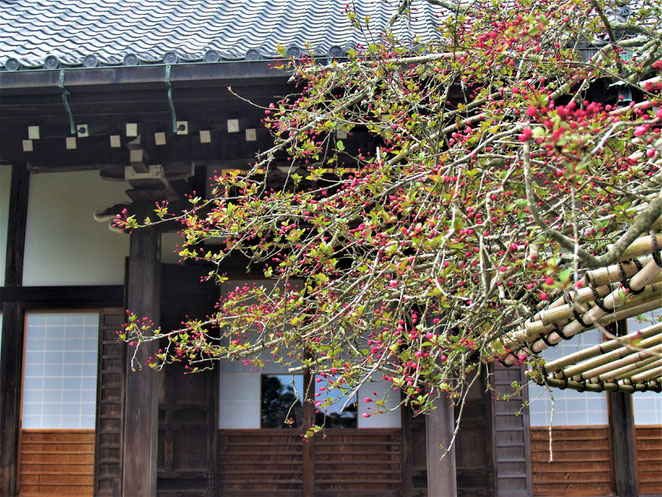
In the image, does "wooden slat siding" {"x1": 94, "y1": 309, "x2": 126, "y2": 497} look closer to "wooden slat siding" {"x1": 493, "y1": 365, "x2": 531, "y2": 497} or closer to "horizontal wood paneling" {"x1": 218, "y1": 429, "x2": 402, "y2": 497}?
"horizontal wood paneling" {"x1": 218, "y1": 429, "x2": 402, "y2": 497}

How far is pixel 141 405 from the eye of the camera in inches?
207

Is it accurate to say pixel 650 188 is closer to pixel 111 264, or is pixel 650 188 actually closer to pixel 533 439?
pixel 533 439

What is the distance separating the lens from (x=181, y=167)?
5.22 meters

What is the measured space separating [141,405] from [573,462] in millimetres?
3937

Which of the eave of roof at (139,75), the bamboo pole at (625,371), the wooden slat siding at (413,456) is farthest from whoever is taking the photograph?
the wooden slat siding at (413,456)

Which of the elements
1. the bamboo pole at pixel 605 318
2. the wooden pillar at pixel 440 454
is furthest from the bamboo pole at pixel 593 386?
the bamboo pole at pixel 605 318

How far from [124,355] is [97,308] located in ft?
1.64

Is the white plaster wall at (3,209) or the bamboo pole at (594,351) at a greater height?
the white plaster wall at (3,209)

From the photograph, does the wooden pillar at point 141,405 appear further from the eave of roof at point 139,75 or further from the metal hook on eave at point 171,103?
the eave of roof at point 139,75

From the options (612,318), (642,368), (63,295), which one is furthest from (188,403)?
(612,318)

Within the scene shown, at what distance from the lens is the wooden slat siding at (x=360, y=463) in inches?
262

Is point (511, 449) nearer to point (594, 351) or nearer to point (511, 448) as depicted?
point (511, 448)

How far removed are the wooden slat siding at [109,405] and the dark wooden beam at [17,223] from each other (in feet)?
2.81

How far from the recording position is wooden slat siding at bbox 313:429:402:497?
262 inches
